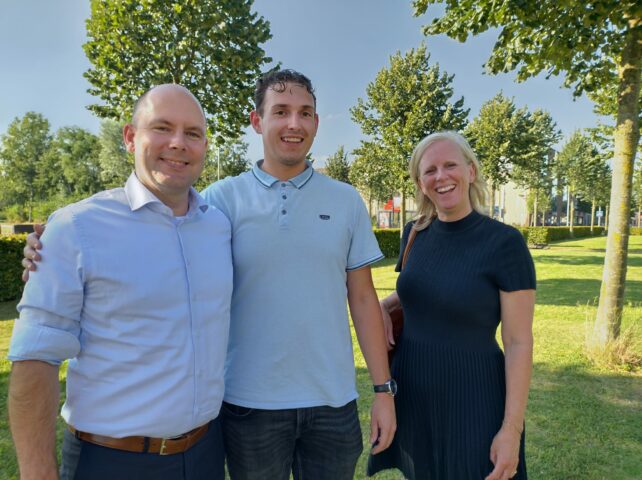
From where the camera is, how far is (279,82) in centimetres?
213

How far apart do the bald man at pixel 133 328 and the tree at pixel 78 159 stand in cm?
→ 6512

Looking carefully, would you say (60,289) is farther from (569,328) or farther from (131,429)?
(569,328)

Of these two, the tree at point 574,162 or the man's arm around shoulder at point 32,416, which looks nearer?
the man's arm around shoulder at point 32,416

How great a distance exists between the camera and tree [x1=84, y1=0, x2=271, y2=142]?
6867 millimetres

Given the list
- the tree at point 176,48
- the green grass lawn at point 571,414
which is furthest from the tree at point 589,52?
the tree at point 176,48

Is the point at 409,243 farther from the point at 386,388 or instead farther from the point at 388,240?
the point at 388,240

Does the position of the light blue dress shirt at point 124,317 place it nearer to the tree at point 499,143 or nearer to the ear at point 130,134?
the ear at point 130,134

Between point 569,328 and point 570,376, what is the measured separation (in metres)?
2.64

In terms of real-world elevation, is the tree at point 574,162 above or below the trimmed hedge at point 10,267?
above

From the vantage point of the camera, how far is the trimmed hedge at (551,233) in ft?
106

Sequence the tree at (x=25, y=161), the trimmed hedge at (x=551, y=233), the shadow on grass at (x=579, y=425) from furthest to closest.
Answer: the tree at (x=25, y=161) → the trimmed hedge at (x=551, y=233) → the shadow on grass at (x=579, y=425)

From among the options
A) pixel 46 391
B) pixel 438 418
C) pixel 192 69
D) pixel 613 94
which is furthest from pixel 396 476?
pixel 613 94

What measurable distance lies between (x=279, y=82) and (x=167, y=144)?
0.70 meters

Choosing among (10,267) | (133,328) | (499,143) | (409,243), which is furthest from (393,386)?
(499,143)
